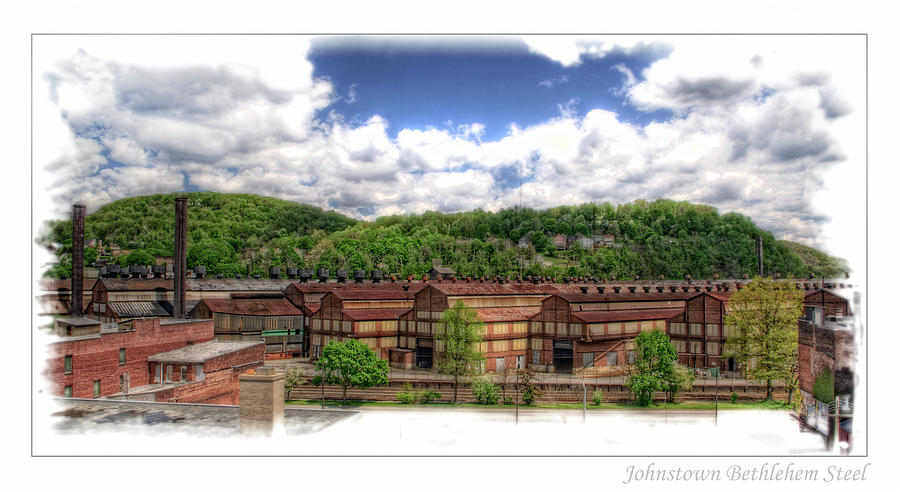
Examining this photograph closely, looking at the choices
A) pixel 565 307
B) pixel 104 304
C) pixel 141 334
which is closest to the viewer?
pixel 141 334

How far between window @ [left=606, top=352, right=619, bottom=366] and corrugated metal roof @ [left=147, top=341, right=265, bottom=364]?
78.7ft

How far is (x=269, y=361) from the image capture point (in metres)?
53.4

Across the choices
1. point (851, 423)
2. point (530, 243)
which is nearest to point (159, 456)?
point (851, 423)

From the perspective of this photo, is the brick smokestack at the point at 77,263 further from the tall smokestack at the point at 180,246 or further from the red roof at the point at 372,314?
the red roof at the point at 372,314

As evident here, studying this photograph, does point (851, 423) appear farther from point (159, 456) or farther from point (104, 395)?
point (104, 395)

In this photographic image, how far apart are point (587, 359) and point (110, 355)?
29.4m

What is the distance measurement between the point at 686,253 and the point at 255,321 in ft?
325

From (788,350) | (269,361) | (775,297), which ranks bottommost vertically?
(269,361)

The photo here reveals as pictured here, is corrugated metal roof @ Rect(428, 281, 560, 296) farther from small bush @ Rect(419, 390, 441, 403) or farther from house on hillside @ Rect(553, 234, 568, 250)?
house on hillside @ Rect(553, 234, 568, 250)

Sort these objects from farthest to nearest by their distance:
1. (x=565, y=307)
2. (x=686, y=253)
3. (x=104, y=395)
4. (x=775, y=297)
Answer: (x=686, y=253) → (x=565, y=307) → (x=775, y=297) → (x=104, y=395)

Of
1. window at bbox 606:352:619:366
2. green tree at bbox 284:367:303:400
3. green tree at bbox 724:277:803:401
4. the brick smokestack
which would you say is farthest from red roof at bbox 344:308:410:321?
green tree at bbox 724:277:803:401

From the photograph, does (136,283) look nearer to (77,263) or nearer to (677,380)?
(77,263)

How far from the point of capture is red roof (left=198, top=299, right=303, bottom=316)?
2188 inches

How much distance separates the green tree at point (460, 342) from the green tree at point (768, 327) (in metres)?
15.8
